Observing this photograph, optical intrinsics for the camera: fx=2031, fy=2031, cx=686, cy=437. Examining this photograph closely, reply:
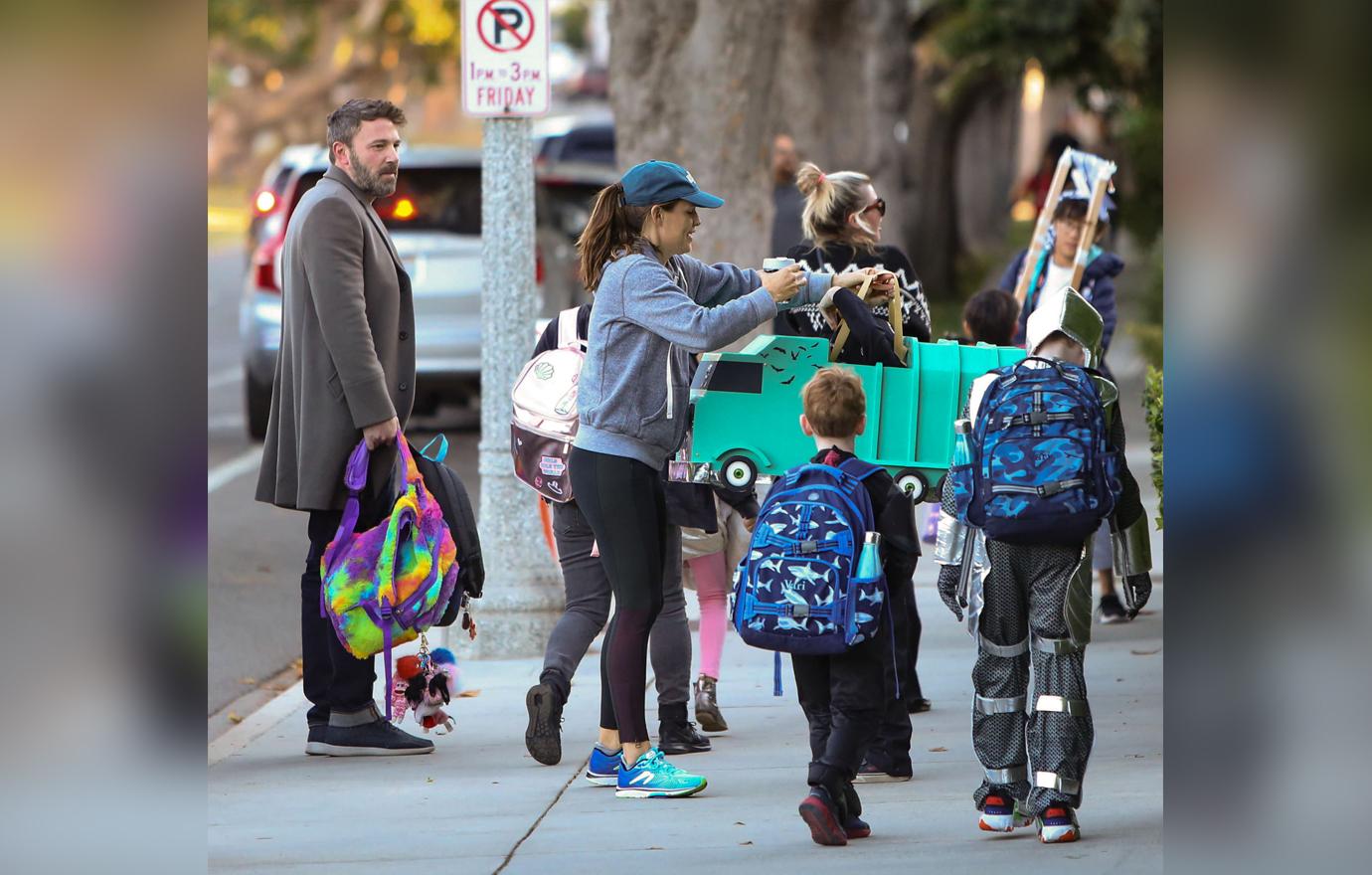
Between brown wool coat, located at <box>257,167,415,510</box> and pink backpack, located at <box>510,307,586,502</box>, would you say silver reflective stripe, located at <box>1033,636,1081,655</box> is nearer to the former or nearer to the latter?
pink backpack, located at <box>510,307,586,502</box>

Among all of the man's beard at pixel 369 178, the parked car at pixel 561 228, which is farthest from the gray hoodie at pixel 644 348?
the parked car at pixel 561 228

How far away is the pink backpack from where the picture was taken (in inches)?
255

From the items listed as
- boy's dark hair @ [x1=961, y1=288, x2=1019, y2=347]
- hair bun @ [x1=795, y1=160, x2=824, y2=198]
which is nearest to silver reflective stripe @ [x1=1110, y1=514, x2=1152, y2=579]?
hair bun @ [x1=795, y1=160, x2=824, y2=198]

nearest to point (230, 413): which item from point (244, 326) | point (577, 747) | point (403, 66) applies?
point (244, 326)

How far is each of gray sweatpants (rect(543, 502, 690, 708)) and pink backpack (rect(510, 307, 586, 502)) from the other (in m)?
0.11

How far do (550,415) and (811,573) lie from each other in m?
1.62

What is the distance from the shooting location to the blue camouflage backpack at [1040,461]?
16.7ft

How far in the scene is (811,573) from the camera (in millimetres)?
5160

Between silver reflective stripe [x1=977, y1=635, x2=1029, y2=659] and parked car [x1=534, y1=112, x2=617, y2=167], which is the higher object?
parked car [x1=534, y1=112, x2=617, y2=167]

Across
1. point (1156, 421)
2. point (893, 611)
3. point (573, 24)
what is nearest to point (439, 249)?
point (1156, 421)

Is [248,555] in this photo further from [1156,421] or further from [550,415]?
[1156,421]

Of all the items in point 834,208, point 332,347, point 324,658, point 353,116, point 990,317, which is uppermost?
point 353,116

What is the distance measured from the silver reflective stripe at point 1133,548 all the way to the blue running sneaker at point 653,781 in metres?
1.40

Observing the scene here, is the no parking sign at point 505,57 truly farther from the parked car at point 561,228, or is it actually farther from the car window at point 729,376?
the parked car at point 561,228
